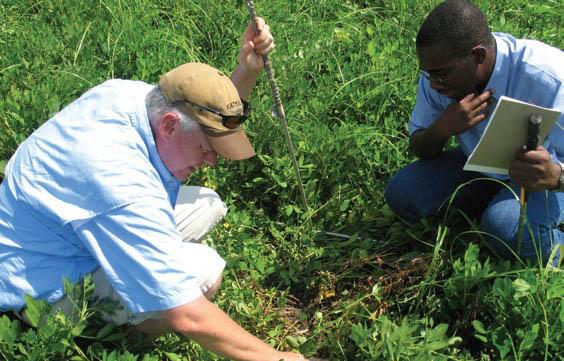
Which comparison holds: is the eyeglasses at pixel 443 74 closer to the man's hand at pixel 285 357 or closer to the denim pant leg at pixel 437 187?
the denim pant leg at pixel 437 187

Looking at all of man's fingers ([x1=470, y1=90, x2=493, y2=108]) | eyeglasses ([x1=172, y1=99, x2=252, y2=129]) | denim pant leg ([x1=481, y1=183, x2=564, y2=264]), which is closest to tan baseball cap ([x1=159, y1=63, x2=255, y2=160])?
eyeglasses ([x1=172, y1=99, x2=252, y2=129])

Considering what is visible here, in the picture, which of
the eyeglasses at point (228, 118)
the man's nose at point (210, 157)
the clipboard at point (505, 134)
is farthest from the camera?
the clipboard at point (505, 134)

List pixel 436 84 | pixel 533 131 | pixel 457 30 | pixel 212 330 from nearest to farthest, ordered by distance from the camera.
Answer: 1. pixel 212 330
2. pixel 533 131
3. pixel 457 30
4. pixel 436 84

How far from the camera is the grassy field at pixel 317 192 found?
2.68 meters

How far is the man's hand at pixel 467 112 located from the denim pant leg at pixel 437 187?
39cm

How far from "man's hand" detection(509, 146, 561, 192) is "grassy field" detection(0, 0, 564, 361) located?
1.05 feet

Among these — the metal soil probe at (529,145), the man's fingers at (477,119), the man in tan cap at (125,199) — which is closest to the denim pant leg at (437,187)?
the metal soil probe at (529,145)

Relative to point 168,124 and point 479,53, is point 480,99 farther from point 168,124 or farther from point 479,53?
point 168,124

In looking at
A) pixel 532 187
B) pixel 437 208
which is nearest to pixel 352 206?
pixel 437 208

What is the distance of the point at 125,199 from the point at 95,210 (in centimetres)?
10

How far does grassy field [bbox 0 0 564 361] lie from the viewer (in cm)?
268

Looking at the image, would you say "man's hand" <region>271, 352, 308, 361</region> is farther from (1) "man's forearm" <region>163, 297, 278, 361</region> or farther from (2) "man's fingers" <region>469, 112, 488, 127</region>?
(2) "man's fingers" <region>469, 112, 488, 127</region>

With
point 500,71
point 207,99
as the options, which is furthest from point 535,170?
point 207,99

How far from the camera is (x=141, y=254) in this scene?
7.42 feet
